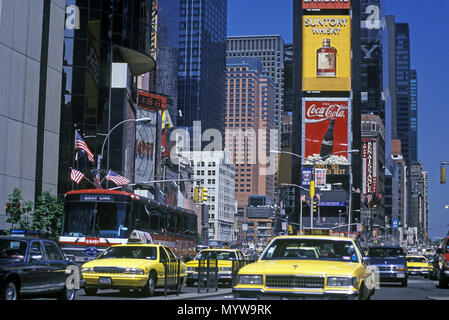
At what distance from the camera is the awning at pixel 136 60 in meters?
70.5

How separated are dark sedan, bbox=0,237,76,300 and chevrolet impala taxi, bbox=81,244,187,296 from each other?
240 cm

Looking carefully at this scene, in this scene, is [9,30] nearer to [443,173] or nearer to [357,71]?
[443,173]

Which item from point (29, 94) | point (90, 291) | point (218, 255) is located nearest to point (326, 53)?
point (29, 94)

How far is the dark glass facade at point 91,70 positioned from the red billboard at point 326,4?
344 feet

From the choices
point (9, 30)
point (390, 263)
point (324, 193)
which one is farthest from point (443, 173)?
point (324, 193)

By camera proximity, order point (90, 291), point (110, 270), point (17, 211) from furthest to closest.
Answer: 1. point (17, 211)
2. point (90, 291)
3. point (110, 270)

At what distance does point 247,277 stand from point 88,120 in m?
54.7

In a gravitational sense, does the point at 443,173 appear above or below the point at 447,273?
above

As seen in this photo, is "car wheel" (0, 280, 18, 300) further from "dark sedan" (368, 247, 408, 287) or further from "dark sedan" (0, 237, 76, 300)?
"dark sedan" (368, 247, 408, 287)

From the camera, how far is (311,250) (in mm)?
14422

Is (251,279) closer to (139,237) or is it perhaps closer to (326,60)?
(139,237)

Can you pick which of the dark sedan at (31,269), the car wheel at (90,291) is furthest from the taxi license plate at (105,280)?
the dark sedan at (31,269)

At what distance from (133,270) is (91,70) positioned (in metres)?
47.2

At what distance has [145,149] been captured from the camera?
106688 mm
